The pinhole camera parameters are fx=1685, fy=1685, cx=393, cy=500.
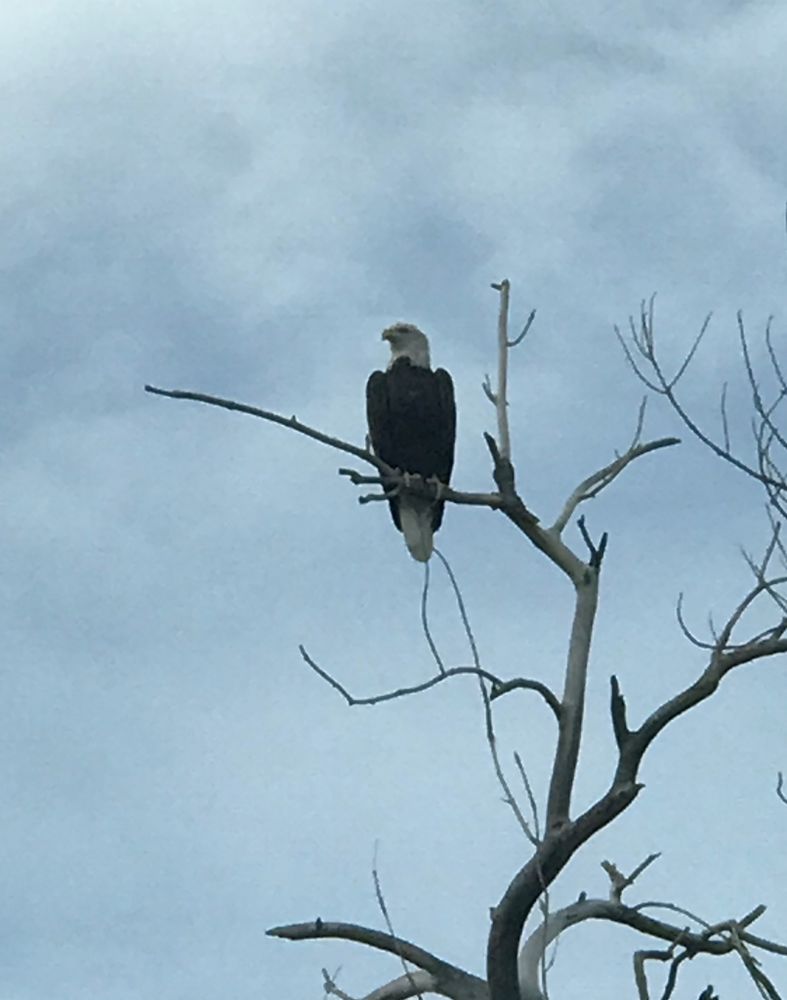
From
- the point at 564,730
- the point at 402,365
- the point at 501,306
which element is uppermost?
the point at 402,365

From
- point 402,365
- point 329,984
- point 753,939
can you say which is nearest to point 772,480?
point 753,939

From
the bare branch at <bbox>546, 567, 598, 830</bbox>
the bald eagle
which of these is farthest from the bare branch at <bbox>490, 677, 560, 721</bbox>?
the bald eagle

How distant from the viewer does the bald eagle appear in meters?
7.76

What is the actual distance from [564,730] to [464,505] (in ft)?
2.32

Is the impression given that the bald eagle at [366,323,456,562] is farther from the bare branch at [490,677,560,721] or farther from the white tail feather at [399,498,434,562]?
the bare branch at [490,677,560,721]

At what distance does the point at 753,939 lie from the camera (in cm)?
423

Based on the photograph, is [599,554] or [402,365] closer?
[599,554]

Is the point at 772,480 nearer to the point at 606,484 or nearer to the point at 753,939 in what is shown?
the point at 606,484

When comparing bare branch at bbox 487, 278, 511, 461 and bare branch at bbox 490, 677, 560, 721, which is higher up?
bare branch at bbox 487, 278, 511, 461

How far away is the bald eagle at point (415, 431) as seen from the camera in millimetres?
7758

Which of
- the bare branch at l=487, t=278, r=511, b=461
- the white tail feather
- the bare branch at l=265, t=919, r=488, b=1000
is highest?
the white tail feather

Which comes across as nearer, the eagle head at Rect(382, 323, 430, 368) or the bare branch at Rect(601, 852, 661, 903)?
the bare branch at Rect(601, 852, 661, 903)

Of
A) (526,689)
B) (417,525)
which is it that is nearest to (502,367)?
(526,689)

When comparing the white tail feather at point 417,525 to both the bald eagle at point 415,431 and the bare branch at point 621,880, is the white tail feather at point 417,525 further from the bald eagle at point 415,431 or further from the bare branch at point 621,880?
the bare branch at point 621,880
